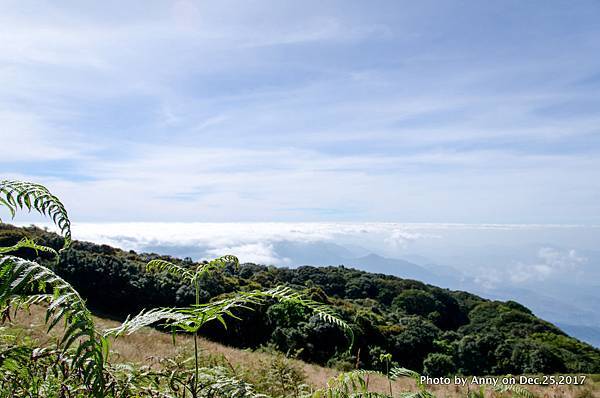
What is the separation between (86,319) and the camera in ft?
4.98

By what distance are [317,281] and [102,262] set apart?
86.4ft

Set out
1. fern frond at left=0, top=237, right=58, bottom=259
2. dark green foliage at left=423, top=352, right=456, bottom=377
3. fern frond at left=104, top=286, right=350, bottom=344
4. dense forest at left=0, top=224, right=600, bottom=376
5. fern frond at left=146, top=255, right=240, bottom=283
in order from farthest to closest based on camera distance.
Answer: dark green foliage at left=423, top=352, right=456, bottom=377, dense forest at left=0, top=224, right=600, bottom=376, fern frond at left=146, top=255, right=240, bottom=283, fern frond at left=0, top=237, right=58, bottom=259, fern frond at left=104, top=286, right=350, bottom=344

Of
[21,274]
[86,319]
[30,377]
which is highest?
[21,274]

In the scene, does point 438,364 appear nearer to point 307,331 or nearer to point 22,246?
point 307,331

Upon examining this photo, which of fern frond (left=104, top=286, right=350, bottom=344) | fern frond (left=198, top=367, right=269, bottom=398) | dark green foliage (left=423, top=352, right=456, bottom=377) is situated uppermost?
fern frond (left=104, top=286, right=350, bottom=344)

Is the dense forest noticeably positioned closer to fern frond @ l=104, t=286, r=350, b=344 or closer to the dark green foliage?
the dark green foliage

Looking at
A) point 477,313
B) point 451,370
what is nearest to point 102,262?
point 451,370

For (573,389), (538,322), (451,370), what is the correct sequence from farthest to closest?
(538,322)
(451,370)
(573,389)

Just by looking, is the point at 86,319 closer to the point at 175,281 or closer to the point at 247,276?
the point at 175,281

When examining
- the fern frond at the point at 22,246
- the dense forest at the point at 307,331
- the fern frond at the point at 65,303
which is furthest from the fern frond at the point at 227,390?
the dense forest at the point at 307,331

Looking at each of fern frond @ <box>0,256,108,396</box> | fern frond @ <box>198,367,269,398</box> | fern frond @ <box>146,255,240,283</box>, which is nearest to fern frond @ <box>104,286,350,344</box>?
fern frond @ <box>0,256,108,396</box>

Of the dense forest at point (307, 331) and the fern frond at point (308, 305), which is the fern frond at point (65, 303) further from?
the dense forest at point (307, 331)

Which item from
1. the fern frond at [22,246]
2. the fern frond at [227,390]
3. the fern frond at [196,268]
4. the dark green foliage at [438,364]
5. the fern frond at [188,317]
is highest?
the fern frond at [22,246]

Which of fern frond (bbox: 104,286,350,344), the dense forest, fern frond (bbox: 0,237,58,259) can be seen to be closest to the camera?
fern frond (bbox: 104,286,350,344)
